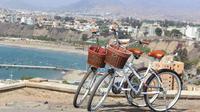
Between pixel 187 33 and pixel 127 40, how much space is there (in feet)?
459

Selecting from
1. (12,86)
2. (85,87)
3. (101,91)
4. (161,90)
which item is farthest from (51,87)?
(161,90)

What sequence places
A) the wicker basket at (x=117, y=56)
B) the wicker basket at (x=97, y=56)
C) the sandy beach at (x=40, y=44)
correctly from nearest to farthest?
1. the wicker basket at (x=117, y=56)
2. the wicker basket at (x=97, y=56)
3. the sandy beach at (x=40, y=44)

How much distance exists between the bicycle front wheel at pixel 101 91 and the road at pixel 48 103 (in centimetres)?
19

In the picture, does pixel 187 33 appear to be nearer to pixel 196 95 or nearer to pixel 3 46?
pixel 3 46

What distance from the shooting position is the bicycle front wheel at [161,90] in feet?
19.7

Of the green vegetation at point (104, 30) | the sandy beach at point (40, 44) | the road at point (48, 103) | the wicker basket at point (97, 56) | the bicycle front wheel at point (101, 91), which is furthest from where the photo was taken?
the sandy beach at point (40, 44)

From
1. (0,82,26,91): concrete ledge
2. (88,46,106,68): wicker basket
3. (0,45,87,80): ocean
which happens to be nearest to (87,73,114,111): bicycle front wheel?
(88,46,106,68): wicker basket

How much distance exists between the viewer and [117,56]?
18.3 feet

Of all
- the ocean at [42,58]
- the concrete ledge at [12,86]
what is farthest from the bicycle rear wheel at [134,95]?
the ocean at [42,58]

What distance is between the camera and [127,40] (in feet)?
19.5

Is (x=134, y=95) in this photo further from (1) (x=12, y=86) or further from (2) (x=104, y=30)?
(1) (x=12, y=86)

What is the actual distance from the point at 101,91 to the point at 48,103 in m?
0.97

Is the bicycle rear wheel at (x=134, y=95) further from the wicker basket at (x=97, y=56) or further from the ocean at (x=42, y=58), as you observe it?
the ocean at (x=42, y=58)

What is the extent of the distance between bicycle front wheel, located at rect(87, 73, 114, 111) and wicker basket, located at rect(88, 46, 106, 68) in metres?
0.16
